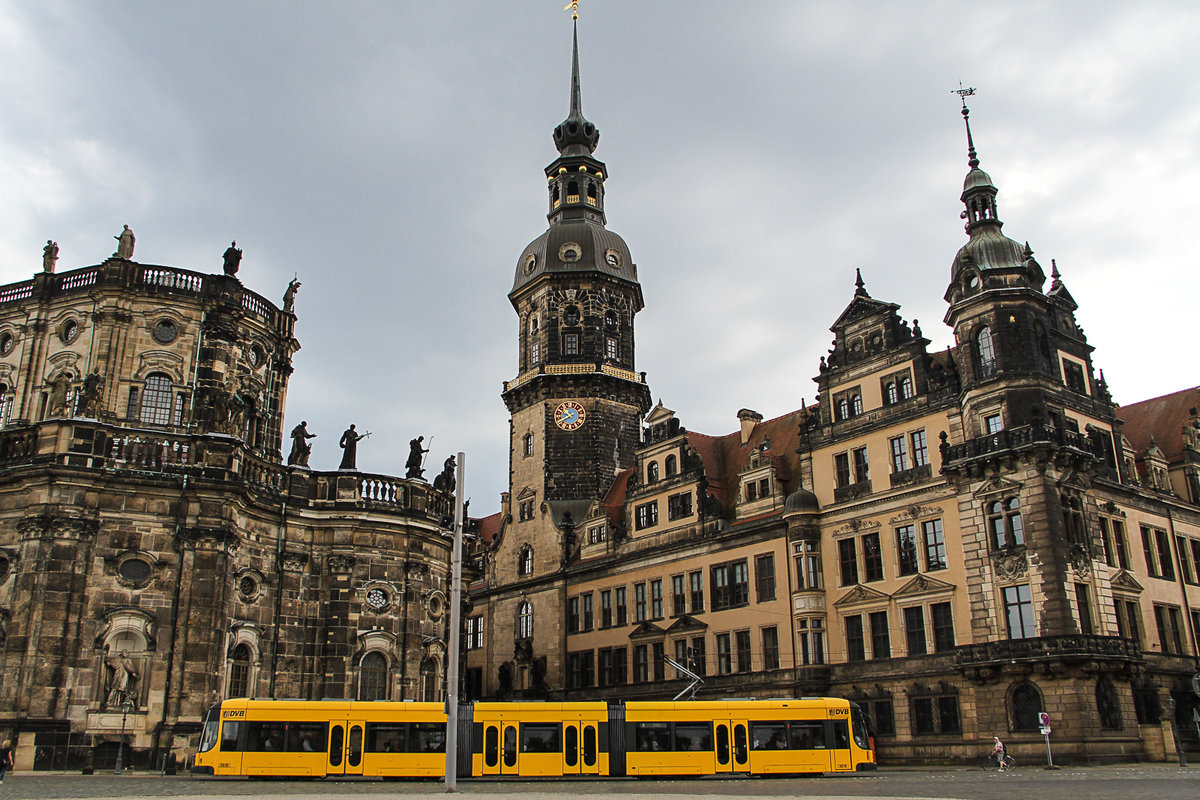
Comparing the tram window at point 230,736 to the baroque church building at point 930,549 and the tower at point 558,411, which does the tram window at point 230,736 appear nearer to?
the baroque church building at point 930,549

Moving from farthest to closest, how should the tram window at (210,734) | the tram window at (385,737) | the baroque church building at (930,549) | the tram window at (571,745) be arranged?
1. the baroque church building at (930,549)
2. the tram window at (571,745)
3. the tram window at (385,737)
4. the tram window at (210,734)

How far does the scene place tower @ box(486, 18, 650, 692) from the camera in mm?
62250

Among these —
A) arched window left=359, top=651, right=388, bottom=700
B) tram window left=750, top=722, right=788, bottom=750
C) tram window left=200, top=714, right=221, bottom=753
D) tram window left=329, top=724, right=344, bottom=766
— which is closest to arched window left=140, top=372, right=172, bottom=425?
arched window left=359, top=651, right=388, bottom=700

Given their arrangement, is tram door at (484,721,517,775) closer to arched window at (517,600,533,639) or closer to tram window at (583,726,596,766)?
tram window at (583,726,596,766)

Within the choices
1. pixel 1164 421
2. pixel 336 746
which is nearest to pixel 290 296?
pixel 336 746

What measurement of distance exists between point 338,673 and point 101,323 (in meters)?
16.0

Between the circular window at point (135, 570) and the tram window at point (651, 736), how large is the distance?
55.8 feet

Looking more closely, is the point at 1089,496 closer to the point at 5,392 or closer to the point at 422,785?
the point at 422,785

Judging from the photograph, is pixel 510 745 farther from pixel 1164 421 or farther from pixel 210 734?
pixel 1164 421

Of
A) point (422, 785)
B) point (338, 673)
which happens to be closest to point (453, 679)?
point (422, 785)

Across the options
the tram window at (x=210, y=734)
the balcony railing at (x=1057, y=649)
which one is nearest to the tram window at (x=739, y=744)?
the balcony railing at (x=1057, y=649)

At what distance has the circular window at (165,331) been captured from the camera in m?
40.8

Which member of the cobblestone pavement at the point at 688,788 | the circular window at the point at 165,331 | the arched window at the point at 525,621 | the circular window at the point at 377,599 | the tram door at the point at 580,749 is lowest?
the cobblestone pavement at the point at 688,788

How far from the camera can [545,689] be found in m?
59.2
